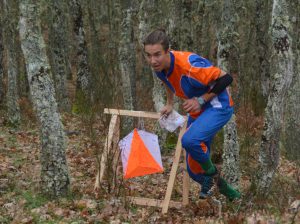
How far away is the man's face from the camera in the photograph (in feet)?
19.2

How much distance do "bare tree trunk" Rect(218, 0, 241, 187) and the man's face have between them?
2.51 m

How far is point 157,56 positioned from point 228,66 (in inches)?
109

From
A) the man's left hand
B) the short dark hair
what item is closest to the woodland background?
the man's left hand

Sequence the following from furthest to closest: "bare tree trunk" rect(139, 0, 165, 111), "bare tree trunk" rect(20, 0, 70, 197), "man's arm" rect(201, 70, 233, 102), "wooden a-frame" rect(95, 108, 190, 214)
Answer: "bare tree trunk" rect(139, 0, 165, 111) < "wooden a-frame" rect(95, 108, 190, 214) < "bare tree trunk" rect(20, 0, 70, 197) < "man's arm" rect(201, 70, 233, 102)

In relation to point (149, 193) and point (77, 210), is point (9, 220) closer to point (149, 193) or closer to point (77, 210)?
point (77, 210)

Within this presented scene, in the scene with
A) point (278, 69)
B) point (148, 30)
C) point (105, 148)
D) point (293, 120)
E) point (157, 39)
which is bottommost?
point (105, 148)

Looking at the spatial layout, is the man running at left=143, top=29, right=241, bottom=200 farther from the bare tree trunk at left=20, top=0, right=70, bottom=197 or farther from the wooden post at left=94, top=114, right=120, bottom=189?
the bare tree trunk at left=20, top=0, right=70, bottom=197

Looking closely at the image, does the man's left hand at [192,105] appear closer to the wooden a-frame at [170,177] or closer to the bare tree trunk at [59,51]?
the wooden a-frame at [170,177]

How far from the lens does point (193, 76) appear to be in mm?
6039

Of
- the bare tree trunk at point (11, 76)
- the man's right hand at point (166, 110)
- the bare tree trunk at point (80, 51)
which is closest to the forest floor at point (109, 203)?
the man's right hand at point (166, 110)

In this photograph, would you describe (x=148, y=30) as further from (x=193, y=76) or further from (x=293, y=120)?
(x=193, y=76)

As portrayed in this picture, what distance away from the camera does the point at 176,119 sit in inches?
263

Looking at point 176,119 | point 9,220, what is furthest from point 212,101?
point 9,220

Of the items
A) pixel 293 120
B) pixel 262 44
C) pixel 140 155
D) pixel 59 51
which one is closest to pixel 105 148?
pixel 140 155
